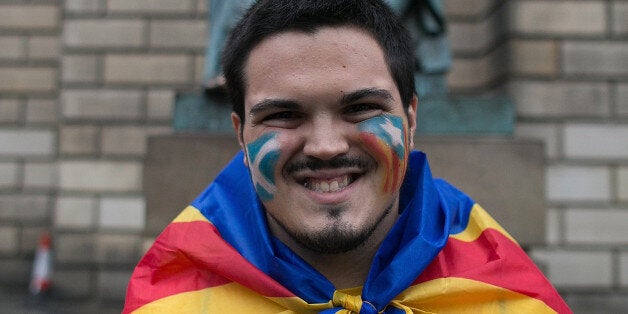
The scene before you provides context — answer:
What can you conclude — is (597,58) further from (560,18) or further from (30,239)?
(30,239)

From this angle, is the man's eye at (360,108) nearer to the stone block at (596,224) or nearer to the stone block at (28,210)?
the stone block at (596,224)

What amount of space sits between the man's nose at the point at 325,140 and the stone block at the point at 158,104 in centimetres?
606

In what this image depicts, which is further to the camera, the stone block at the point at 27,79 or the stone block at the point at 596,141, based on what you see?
the stone block at the point at 27,79

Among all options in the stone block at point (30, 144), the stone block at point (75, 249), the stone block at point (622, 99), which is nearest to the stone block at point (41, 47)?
the stone block at point (30, 144)

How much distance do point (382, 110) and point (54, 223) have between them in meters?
6.72

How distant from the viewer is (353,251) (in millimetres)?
1710

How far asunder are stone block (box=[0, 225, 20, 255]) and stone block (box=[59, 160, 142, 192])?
138 centimetres

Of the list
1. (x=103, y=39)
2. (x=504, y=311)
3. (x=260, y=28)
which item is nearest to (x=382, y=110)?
(x=260, y=28)

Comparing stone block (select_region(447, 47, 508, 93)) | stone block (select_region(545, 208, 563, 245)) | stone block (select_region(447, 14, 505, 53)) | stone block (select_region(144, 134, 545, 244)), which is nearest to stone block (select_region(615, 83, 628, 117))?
stone block (select_region(545, 208, 563, 245))

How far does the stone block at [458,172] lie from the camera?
3172 millimetres

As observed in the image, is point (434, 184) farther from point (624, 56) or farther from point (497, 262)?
point (624, 56)

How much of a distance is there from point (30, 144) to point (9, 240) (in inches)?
50.1

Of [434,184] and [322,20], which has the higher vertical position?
[322,20]

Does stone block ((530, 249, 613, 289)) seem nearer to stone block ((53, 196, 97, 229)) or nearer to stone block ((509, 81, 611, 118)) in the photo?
stone block ((509, 81, 611, 118))
